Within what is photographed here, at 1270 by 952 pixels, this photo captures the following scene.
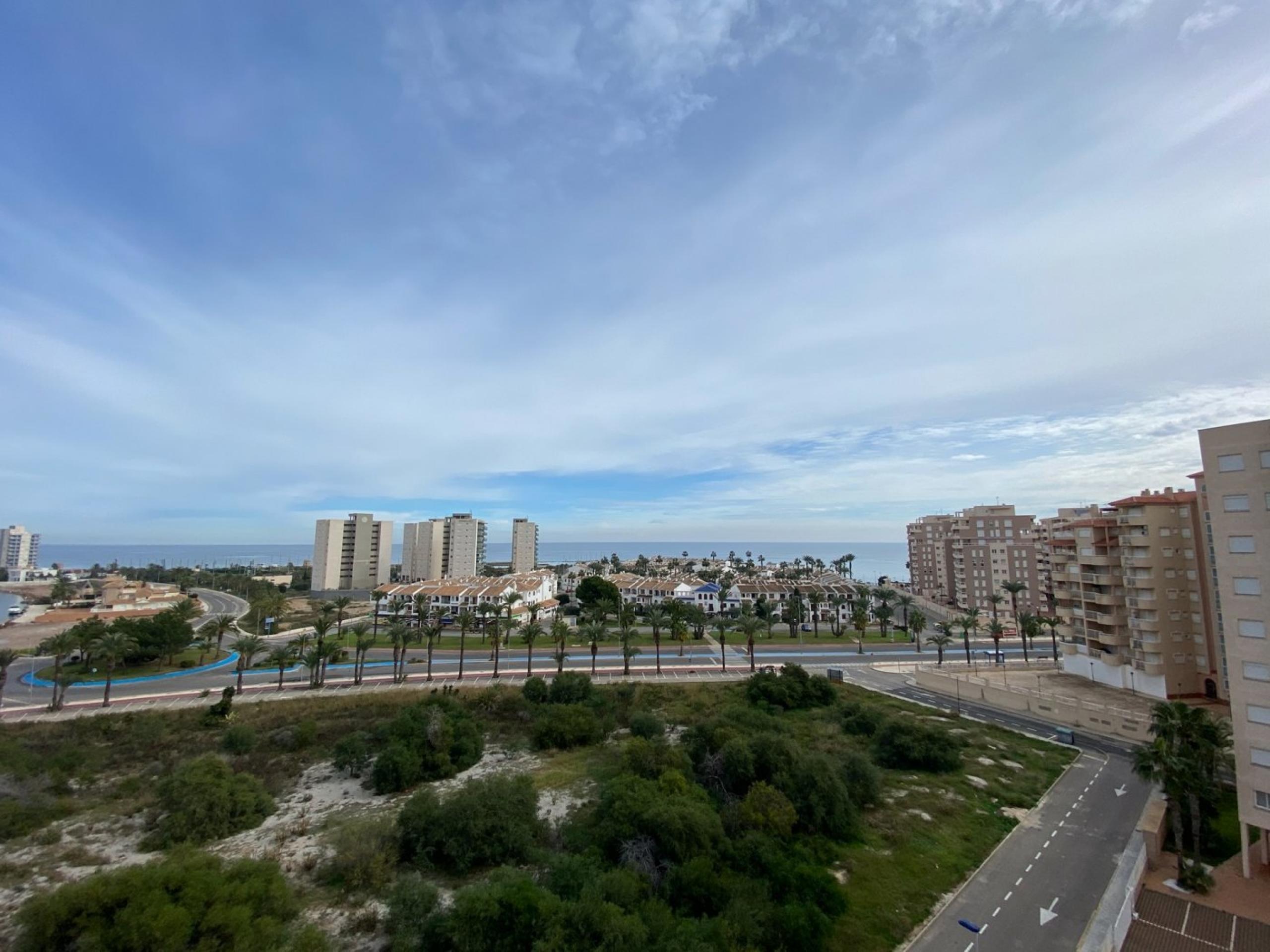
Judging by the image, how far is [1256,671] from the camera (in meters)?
22.1

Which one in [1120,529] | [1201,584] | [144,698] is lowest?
[144,698]

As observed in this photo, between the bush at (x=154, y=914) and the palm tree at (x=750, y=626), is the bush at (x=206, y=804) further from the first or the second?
the palm tree at (x=750, y=626)

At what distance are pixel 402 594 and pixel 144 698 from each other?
138 feet

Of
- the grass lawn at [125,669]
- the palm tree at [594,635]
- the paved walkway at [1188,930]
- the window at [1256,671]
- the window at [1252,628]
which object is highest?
the window at [1252,628]

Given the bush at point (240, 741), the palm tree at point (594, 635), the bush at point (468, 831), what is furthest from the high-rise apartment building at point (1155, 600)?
the bush at point (240, 741)

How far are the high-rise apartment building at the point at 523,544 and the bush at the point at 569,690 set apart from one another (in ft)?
408

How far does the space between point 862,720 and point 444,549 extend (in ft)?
444

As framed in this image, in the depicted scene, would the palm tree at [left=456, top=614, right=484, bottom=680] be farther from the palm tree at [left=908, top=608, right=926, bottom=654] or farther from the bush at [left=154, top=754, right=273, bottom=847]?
the palm tree at [left=908, top=608, right=926, bottom=654]

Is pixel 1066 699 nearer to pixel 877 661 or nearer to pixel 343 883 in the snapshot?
pixel 877 661

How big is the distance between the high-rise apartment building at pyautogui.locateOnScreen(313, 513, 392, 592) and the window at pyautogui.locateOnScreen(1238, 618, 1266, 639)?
142745mm

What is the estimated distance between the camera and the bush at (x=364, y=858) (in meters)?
19.2

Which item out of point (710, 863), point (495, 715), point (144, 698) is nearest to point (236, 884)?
point (710, 863)

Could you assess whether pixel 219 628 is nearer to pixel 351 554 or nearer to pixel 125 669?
pixel 125 669

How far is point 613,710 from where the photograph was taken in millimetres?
39625
